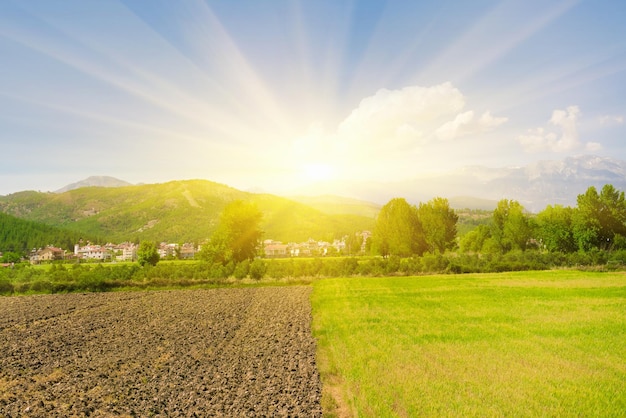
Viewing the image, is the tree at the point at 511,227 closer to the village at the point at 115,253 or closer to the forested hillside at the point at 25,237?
the village at the point at 115,253

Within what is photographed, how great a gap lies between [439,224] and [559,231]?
22572 millimetres

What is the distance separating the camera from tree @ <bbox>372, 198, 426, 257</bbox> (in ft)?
259

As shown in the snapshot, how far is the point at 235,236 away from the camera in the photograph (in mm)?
59594

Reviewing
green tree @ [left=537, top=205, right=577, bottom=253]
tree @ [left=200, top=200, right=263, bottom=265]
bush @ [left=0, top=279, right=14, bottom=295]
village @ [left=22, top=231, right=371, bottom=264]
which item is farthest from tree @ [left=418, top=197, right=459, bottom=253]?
bush @ [left=0, top=279, right=14, bottom=295]

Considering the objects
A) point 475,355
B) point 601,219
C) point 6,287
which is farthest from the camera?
point 601,219

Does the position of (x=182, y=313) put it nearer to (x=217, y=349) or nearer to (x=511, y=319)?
(x=217, y=349)

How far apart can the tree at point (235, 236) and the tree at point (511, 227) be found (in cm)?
5760

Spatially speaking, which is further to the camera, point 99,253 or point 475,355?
point 99,253

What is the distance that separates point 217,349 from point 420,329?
36.5 feet

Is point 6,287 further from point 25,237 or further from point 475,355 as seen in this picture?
point 25,237

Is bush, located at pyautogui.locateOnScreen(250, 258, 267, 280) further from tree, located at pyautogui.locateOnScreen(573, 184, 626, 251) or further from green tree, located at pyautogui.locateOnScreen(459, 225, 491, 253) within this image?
green tree, located at pyautogui.locateOnScreen(459, 225, 491, 253)

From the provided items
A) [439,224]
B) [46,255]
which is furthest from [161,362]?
[46,255]

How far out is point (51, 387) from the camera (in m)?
13.3

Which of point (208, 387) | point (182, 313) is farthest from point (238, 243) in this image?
point (208, 387)
